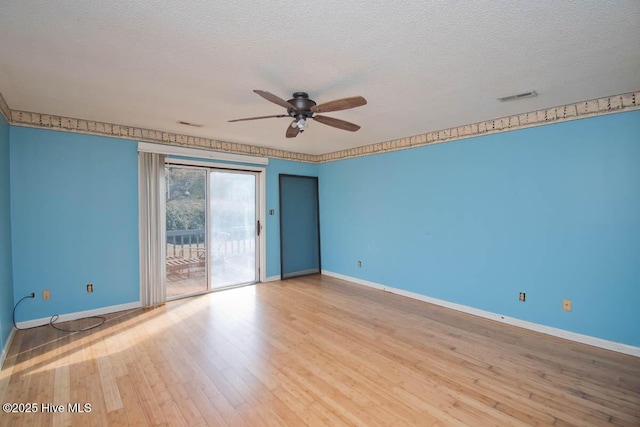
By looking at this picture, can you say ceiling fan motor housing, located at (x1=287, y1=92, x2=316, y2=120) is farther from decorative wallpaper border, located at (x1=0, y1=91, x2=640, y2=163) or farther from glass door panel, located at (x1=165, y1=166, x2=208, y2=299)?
glass door panel, located at (x1=165, y1=166, x2=208, y2=299)

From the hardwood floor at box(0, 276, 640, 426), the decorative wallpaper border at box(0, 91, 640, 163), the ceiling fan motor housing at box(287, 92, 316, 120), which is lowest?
the hardwood floor at box(0, 276, 640, 426)

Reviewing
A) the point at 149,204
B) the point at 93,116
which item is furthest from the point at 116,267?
the point at 93,116

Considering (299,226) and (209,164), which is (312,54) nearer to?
Answer: (209,164)

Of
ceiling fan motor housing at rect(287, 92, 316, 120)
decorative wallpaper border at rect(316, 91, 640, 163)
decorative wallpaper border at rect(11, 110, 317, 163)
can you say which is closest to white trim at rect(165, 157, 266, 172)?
decorative wallpaper border at rect(11, 110, 317, 163)

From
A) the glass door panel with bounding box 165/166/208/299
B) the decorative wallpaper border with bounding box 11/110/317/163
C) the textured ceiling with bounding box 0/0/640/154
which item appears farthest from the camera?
the glass door panel with bounding box 165/166/208/299

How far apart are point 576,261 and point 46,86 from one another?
5607mm

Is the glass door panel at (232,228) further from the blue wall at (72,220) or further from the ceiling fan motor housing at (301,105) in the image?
the ceiling fan motor housing at (301,105)

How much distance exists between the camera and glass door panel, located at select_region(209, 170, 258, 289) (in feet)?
16.5

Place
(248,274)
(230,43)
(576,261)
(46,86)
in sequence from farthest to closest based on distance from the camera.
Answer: (248,274), (576,261), (46,86), (230,43)

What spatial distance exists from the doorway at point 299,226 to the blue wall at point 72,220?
8.67ft

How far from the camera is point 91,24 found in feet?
5.72

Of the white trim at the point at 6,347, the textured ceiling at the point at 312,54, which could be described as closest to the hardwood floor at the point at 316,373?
the white trim at the point at 6,347

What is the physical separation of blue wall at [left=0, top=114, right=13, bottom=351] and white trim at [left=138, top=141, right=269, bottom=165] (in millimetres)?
1332

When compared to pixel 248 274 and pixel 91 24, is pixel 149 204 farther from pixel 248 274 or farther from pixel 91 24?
pixel 91 24
